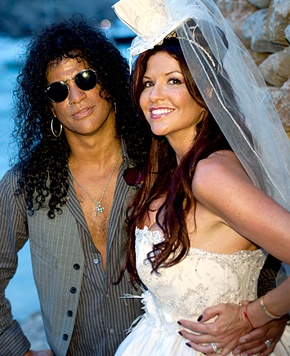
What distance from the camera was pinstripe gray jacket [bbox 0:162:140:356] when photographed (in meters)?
2.99

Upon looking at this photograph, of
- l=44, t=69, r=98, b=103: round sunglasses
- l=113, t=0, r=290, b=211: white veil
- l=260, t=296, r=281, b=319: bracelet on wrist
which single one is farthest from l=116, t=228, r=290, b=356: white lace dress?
l=44, t=69, r=98, b=103: round sunglasses

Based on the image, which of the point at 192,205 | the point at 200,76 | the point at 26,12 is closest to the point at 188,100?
the point at 200,76

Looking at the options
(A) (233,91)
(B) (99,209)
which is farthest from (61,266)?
(A) (233,91)

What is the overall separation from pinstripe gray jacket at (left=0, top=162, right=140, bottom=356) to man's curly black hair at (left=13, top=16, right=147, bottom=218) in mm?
69

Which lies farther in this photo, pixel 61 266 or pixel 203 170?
pixel 61 266

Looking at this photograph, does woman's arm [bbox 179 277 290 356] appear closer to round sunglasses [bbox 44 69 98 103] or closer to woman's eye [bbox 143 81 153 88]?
woman's eye [bbox 143 81 153 88]

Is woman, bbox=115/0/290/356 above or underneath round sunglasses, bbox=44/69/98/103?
underneath

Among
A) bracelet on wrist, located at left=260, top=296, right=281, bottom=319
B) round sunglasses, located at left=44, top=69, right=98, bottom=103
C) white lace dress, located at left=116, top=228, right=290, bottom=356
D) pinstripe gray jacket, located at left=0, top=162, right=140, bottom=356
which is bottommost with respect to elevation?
bracelet on wrist, located at left=260, top=296, right=281, bottom=319

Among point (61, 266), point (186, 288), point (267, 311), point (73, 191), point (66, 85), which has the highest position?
point (66, 85)

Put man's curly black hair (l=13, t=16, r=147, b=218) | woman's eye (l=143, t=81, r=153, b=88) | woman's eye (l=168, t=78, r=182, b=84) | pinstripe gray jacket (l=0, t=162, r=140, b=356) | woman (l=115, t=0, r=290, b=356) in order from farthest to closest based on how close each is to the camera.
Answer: man's curly black hair (l=13, t=16, r=147, b=218), pinstripe gray jacket (l=0, t=162, r=140, b=356), woman's eye (l=143, t=81, r=153, b=88), woman's eye (l=168, t=78, r=182, b=84), woman (l=115, t=0, r=290, b=356)

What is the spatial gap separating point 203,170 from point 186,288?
431 mm

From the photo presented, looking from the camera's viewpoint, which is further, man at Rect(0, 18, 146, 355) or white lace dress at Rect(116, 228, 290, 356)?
man at Rect(0, 18, 146, 355)

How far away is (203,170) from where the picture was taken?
2291mm

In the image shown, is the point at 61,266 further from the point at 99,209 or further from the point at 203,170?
the point at 203,170
